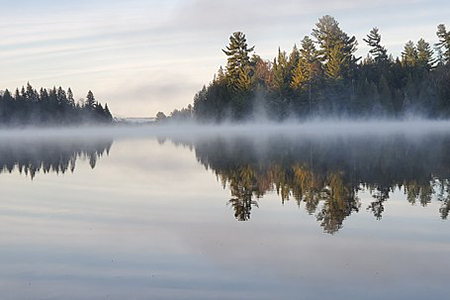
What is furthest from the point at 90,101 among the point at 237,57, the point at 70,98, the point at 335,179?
the point at 335,179

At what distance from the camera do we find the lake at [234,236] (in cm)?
762

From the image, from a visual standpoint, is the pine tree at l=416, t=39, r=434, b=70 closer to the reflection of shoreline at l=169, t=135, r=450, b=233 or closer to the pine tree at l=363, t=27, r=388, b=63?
the pine tree at l=363, t=27, r=388, b=63

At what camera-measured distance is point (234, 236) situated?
10.5 meters

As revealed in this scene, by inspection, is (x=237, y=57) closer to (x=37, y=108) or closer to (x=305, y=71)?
(x=305, y=71)

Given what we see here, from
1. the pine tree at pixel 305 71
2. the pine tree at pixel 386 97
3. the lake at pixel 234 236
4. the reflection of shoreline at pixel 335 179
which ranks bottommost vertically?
the lake at pixel 234 236

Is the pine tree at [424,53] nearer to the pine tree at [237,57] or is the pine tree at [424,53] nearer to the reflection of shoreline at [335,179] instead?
the pine tree at [237,57]

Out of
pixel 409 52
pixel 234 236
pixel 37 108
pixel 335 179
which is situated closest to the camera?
pixel 234 236

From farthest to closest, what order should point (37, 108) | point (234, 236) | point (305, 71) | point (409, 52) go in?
1. point (37, 108)
2. point (409, 52)
3. point (305, 71)
4. point (234, 236)

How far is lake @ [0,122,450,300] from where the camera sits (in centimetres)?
762

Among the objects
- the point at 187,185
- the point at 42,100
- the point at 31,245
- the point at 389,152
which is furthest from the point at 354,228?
the point at 42,100

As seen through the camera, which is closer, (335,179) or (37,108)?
(335,179)

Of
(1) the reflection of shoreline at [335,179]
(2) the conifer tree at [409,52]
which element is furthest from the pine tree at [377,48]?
(1) the reflection of shoreline at [335,179]

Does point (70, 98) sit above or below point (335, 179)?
above

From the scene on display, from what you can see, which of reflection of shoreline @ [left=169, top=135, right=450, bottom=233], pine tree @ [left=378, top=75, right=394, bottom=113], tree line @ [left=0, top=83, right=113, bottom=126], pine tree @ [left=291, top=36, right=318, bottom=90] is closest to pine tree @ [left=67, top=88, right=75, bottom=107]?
tree line @ [left=0, top=83, right=113, bottom=126]
